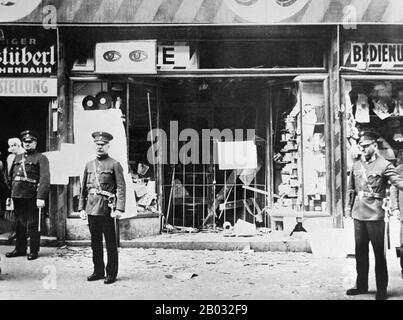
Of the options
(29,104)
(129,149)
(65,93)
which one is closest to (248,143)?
(129,149)

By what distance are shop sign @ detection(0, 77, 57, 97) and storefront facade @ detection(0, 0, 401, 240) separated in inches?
6.4

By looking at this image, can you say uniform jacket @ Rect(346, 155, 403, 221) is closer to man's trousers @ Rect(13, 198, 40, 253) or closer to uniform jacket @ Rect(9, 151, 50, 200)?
uniform jacket @ Rect(9, 151, 50, 200)

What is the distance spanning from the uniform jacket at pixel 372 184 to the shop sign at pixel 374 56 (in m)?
2.40

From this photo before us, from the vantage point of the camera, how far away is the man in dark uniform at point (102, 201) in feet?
18.8

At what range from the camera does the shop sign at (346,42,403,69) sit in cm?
731

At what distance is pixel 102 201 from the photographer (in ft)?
18.8

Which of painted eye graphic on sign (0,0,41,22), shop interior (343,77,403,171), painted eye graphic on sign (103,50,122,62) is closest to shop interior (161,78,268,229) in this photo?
painted eye graphic on sign (103,50,122,62)

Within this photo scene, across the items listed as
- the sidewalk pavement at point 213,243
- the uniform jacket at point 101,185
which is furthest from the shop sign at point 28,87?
the sidewalk pavement at point 213,243

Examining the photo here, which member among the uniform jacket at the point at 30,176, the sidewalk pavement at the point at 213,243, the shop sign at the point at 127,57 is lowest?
the sidewalk pavement at the point at 213,243

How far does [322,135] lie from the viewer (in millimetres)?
7387

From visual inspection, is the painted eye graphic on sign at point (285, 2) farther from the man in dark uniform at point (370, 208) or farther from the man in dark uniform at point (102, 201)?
the man in dark uniform at point (102, 201)

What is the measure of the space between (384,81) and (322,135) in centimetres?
125

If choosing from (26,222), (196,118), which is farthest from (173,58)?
(26,222)

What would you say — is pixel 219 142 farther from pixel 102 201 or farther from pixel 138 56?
pixel 102 201
